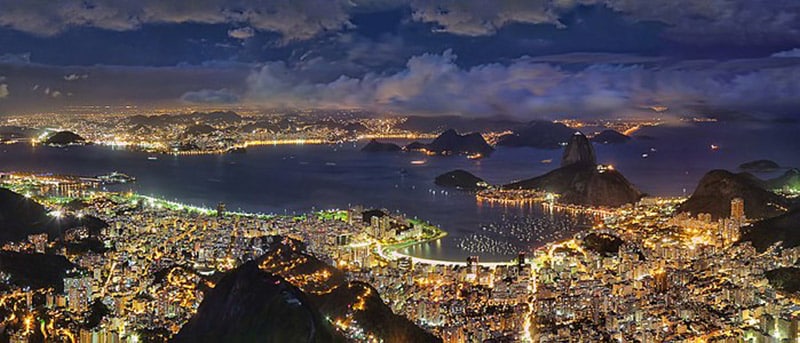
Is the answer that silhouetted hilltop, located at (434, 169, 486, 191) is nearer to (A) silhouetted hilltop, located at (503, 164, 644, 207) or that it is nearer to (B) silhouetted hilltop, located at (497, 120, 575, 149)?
(A) silhouetted hilltop, located at (503, 164, 644, 207)

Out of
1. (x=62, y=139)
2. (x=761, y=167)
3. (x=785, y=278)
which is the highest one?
(x=62, y=139)

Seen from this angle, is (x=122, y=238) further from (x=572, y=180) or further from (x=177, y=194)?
(x=572, y=180)

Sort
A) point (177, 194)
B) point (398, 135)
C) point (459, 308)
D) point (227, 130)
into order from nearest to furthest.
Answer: point (459, 308)
point (177, 194)
point (227, 130)
point (398, 135)

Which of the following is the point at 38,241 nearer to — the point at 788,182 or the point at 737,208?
the point at 737,208

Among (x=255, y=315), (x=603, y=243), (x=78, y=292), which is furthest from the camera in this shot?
(x=603, y=243)

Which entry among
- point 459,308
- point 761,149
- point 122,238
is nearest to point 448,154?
point 761,149

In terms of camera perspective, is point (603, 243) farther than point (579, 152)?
No

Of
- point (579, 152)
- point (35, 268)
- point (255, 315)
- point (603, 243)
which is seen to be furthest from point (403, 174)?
point (255, 315)
